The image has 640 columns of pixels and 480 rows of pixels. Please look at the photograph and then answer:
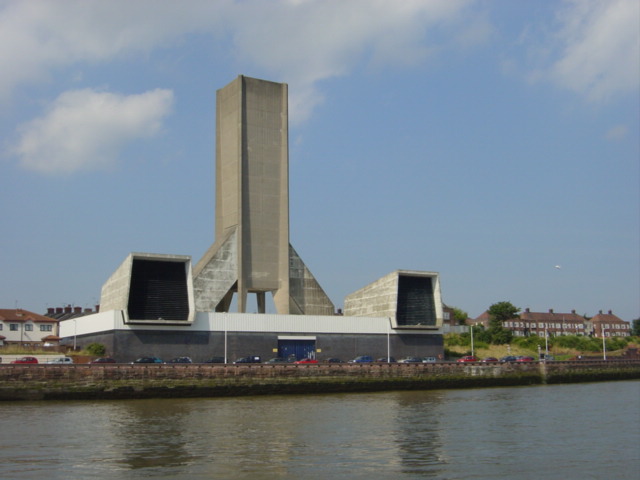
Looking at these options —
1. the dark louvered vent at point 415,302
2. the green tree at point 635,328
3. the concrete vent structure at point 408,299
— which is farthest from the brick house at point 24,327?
the green tree at point 635,328

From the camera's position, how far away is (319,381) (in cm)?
6109

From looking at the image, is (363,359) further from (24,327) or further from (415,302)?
(24,327)

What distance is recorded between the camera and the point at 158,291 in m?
67.9

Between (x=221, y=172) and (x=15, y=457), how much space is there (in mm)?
59167

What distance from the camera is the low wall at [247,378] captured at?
51562 millimetres

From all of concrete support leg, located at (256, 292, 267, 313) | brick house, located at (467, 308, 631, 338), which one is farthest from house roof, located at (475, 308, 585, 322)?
concrete support leg, located at (256, 292, 267, 313)

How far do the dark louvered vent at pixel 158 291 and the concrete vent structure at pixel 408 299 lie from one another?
2150 cm

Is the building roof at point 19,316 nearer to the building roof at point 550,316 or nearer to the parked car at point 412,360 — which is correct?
the parked car at point 412,360

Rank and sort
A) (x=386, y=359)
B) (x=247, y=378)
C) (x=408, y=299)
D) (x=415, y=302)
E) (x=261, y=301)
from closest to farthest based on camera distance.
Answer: (x=247, y=378), (x=386, y=359), (x=408, y=299), (x=415, y=302), (x=261, y=301)

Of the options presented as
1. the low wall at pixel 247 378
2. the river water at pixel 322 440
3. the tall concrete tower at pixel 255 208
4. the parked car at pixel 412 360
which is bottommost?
the river water at pixel 322 440

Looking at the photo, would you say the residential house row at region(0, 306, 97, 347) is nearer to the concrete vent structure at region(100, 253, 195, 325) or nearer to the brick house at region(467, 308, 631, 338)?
the concrete vent structure at region(100, 253, 195, 325)

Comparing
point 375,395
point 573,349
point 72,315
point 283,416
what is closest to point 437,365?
point 375,395

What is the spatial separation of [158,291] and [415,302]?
27.2m

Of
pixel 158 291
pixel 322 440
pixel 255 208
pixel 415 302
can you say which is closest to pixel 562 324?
pixel 415 302
